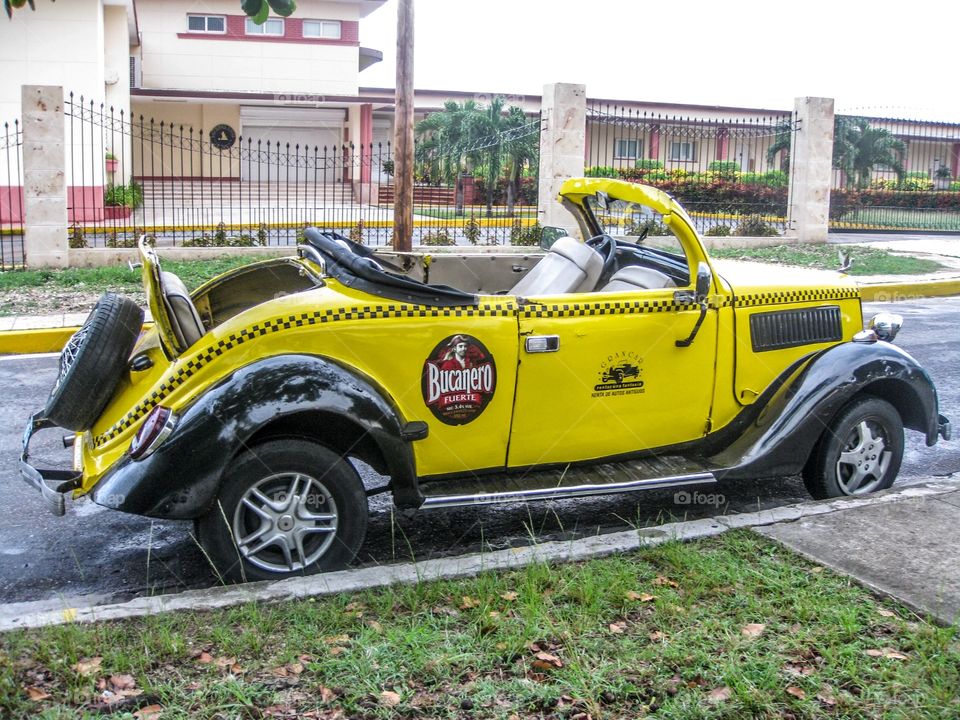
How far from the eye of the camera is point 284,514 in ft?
13.9

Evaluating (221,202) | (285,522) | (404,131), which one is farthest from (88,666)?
(221,202)

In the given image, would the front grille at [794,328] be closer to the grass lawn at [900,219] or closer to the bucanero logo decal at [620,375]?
the bucanero logo decal at [620,375]

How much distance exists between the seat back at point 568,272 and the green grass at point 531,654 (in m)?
1.74

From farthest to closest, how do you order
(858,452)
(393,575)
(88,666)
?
(858,452) < (393,575) < (88,666)

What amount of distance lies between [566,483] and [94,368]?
7.43 feet

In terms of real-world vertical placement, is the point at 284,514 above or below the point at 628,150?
below

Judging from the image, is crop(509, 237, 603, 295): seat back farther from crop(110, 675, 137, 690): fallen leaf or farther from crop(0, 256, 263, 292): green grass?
crop(0, 256, 263, 292): green grass

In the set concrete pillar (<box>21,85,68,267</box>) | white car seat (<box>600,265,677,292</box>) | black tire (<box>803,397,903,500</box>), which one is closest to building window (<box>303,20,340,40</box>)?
concrete pillar (<box>21,85,68,267</box>)

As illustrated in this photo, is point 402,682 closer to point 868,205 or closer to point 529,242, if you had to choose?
point 529,242

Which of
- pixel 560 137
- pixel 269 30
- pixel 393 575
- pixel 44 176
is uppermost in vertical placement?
pixel 269 30

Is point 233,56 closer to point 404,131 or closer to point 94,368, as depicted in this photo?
point 404,131

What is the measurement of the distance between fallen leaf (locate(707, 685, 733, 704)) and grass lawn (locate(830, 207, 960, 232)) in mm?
25942

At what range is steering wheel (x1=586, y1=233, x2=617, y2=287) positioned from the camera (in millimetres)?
5781

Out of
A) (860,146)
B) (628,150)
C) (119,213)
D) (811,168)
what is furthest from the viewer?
(860,146)
